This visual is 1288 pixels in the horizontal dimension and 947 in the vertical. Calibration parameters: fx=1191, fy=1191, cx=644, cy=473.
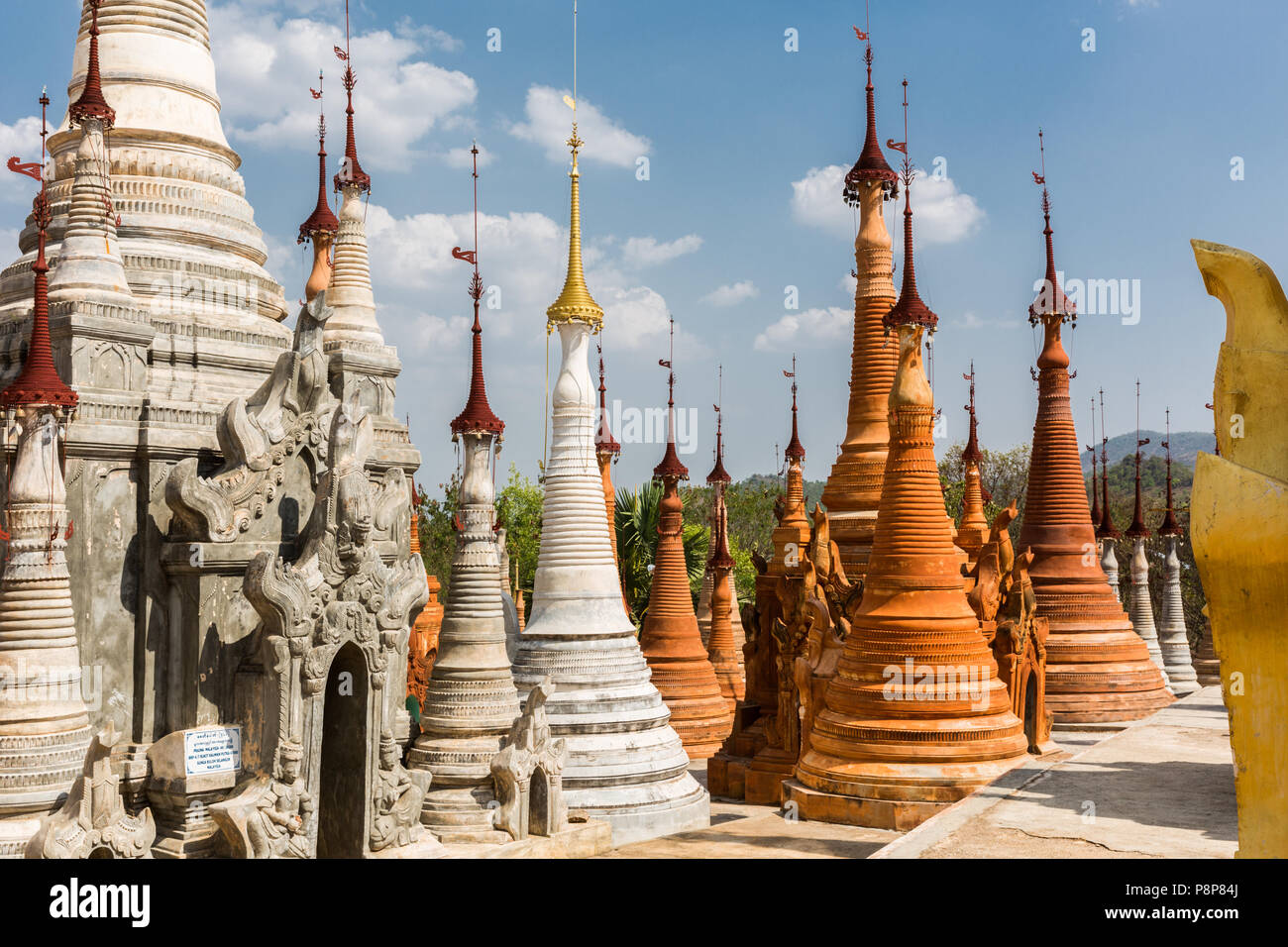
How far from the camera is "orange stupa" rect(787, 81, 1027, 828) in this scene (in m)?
16.8

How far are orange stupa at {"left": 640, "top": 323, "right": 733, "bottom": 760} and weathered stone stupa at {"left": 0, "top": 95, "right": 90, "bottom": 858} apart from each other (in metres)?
17.2

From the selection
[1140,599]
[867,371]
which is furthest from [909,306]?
[1140,599]

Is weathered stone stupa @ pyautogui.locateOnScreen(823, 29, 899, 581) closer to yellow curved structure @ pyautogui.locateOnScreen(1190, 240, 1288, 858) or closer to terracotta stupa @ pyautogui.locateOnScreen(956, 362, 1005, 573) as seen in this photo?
terracotta stupa @ pyautogui.locateOnScreen(956, 362, 1005, 573)

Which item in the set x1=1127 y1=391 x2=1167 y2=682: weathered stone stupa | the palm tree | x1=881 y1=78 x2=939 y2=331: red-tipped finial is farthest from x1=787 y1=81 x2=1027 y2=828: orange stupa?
the palm tree

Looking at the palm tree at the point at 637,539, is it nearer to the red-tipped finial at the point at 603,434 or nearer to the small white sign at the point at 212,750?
the red-tipped finial at the point at 603,434

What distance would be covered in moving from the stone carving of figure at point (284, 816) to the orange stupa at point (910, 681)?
26.6 ft

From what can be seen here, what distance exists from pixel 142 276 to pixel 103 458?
282cm

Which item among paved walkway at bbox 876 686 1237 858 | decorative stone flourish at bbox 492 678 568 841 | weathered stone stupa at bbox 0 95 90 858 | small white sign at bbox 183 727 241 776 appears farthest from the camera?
decorative stone flourish at bbox 492 678 568 841

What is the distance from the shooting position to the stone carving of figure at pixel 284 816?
1132 cm

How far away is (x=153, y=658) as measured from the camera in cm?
1234

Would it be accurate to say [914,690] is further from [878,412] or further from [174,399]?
[174,399]

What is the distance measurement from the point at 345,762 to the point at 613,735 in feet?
20.1

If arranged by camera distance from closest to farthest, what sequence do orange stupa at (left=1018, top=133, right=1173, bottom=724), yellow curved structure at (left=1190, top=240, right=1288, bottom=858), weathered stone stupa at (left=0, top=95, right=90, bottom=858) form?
yellow curved structure at (left=1190, top=240, right=1288, bottom=858) → weathered stone stupa at (left=0, top=95, right=90, bottom=858) → orange stupa at (left=1018, top=133, right=1173, bottom=724)

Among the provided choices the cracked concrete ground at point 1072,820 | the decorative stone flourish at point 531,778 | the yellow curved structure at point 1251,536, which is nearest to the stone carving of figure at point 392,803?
the decorative stone flourish at point 531,778
